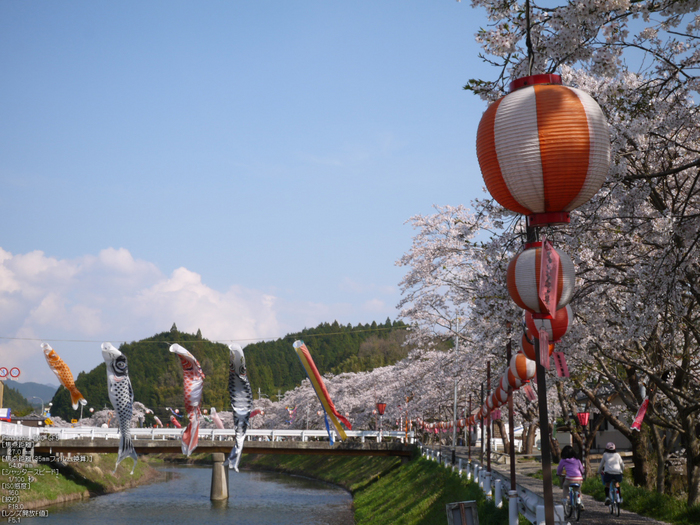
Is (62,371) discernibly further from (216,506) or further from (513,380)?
(216,506)

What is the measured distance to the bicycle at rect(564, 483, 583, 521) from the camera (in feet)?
38.0

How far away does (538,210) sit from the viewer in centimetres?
494

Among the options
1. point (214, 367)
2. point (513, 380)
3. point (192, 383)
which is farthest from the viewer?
point (214, 367)

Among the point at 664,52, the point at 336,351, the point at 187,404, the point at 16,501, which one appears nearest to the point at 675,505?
the point at 664,52

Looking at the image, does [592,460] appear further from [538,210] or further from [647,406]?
[538,210]

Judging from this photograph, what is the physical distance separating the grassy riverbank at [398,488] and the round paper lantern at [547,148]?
7572mm

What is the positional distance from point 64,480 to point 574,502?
3069cm

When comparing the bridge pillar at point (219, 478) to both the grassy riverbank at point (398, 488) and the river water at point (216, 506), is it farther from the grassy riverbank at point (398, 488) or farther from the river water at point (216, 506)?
the grassy riverbank at point (398, 488)

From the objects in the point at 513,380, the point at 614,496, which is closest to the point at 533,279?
the point at 513,380

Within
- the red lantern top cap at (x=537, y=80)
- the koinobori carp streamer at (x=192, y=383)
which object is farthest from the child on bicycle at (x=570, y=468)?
the koinobori carp streamer at (x=192, y=383)

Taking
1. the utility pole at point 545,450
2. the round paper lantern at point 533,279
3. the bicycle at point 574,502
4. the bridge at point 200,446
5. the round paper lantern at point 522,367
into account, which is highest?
the round paper lantern at point 533,279

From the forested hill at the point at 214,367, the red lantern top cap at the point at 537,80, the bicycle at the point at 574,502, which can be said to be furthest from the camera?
the forested hill at the point at 214,367

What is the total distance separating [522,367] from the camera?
10602 millimetres

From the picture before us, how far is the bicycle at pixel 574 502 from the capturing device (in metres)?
11.6
